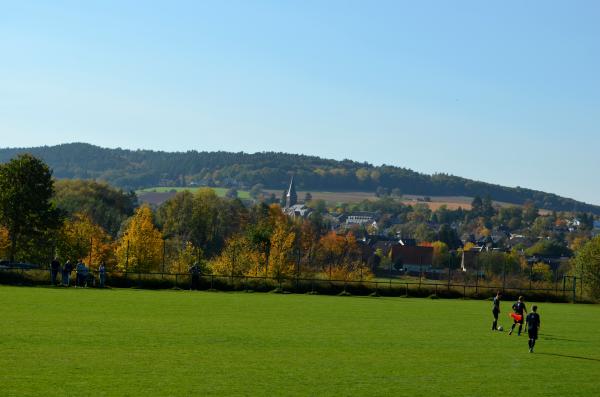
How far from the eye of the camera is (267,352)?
23797 millimetres

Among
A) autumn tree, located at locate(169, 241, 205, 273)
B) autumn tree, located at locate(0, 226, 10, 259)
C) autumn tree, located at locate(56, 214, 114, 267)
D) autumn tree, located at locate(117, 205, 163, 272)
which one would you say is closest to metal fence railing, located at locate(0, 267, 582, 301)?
autumn tree, located at locate(117, 205, 163, 272)

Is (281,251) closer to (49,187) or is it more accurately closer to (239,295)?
(49,187)

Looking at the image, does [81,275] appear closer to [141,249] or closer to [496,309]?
[496,309]

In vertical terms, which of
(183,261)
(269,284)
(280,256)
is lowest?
(269,284)

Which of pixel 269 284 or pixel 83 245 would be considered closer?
pixel 269 284

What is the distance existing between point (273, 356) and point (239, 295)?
28.0 meters

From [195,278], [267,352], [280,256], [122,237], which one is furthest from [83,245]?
[267,352]

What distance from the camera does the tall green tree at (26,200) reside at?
6675 centimetres

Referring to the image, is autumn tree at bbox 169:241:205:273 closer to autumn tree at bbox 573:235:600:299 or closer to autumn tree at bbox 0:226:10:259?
autumn tree at bbox 0:226:10:259

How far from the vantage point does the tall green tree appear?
219 ft

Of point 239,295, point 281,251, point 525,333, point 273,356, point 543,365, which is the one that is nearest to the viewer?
point 273,356

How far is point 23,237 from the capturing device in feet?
231

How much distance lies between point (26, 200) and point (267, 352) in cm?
4772

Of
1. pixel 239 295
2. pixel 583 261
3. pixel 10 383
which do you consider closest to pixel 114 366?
pixel 10 383
